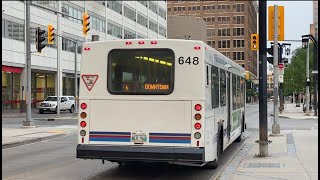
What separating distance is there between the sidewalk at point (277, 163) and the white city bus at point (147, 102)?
940 millimetres

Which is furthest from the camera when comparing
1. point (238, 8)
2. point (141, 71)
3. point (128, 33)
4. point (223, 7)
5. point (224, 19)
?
point (223, 7)

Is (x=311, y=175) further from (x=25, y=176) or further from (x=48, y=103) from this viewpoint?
(x=48, y=103)

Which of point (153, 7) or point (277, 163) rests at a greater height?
point (153, 7)

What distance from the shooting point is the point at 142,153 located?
29.2ft

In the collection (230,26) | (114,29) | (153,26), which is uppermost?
(230,26)

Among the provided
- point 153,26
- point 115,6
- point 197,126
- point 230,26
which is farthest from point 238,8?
point 197,126

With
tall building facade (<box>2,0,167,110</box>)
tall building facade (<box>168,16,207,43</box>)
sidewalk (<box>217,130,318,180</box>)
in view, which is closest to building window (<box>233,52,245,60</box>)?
tall building facade (<box>168,16,207,43</box>)

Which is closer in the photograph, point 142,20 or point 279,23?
point 279,23

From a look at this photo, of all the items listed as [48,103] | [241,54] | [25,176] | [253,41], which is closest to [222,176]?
[25,176]

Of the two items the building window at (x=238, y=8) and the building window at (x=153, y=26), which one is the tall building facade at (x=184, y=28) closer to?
the building window at (x=153, y=26)

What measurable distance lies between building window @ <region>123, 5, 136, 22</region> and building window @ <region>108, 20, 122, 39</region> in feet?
12.6

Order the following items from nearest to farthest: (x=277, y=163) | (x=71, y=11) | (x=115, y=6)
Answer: (x=277, y=163) → (x=71, y=11) → (x=115, y=6)

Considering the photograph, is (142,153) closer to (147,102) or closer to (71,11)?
(147,102)

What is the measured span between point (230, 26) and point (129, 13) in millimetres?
74935
